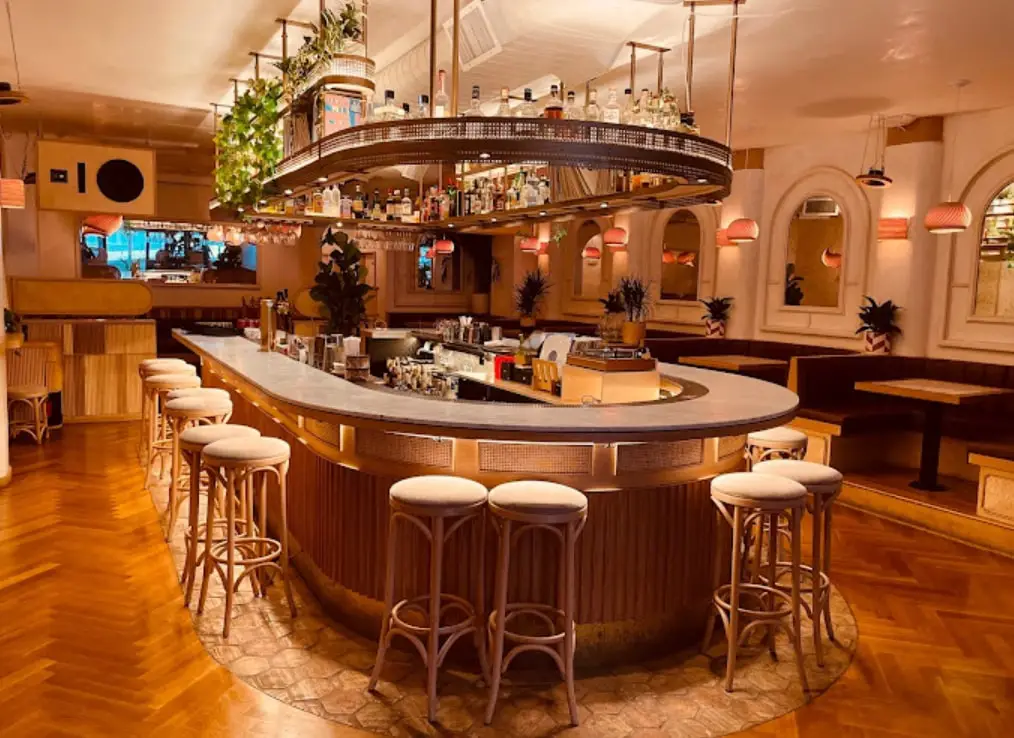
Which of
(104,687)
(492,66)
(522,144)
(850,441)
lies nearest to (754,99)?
(492,66)

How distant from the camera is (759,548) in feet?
13.0

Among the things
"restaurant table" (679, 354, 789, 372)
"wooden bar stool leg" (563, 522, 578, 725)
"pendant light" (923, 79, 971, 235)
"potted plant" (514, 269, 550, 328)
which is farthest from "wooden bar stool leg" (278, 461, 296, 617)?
"potted plant" (514, 269, 550, 328)

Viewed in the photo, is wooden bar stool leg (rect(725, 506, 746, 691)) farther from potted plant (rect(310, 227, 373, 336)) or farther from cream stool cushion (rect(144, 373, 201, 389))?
cream stool cushion (rect(144, 373, 201, 389))

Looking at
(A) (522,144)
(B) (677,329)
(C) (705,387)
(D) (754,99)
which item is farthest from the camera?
(B) (677,329)

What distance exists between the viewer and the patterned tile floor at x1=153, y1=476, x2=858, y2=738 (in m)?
3.02

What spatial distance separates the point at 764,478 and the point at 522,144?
5.71ft

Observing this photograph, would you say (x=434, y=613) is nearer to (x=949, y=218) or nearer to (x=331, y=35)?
(x=331, y=35)

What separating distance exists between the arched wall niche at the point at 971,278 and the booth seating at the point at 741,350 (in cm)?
108

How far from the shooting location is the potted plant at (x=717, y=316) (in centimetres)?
988

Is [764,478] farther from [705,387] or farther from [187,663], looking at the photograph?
[187,663]

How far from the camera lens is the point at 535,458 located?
11.0 ft

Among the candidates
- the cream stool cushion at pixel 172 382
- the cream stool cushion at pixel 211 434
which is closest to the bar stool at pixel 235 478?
the cream stool cushion at pixel 211 434

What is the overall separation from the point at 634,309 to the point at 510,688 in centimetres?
650

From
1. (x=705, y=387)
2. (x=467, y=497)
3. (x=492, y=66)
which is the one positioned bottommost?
(x=467, y=497)
